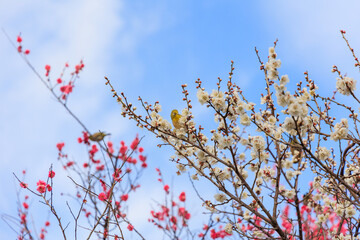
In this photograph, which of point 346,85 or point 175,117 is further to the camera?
point 175,117

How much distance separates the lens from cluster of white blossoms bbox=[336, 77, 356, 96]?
3.43 metres

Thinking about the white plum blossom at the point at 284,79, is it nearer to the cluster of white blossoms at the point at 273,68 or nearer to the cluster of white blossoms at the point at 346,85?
the cluster of white blossoms at the point at 273,68

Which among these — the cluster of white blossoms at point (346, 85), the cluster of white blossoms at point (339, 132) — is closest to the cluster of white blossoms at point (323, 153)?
the cluster of white blossoms at point (339, 132)

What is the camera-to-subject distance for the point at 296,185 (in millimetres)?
4383

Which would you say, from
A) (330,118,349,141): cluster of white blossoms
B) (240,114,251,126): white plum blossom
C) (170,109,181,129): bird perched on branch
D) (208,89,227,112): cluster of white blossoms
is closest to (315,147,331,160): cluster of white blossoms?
(330,118,349,141): cluster of white blossoms

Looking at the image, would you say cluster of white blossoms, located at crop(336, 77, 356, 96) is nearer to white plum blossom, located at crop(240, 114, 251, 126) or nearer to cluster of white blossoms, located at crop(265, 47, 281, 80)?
cluster of white blossoms, located at crop(265, 47, 281, 80)

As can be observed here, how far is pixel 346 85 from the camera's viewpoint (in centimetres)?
345

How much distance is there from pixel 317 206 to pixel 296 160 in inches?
45.0

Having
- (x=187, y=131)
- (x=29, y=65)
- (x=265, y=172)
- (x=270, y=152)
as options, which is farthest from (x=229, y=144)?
(x=29, y=65)

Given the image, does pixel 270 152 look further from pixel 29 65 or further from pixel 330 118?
pixel 29 65

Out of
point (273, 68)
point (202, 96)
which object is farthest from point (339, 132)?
point (202, 96)

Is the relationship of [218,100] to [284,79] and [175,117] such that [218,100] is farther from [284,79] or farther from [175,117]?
[175,117]

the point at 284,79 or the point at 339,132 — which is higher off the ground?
the point at 284,79

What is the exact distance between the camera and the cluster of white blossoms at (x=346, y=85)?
135 inches
